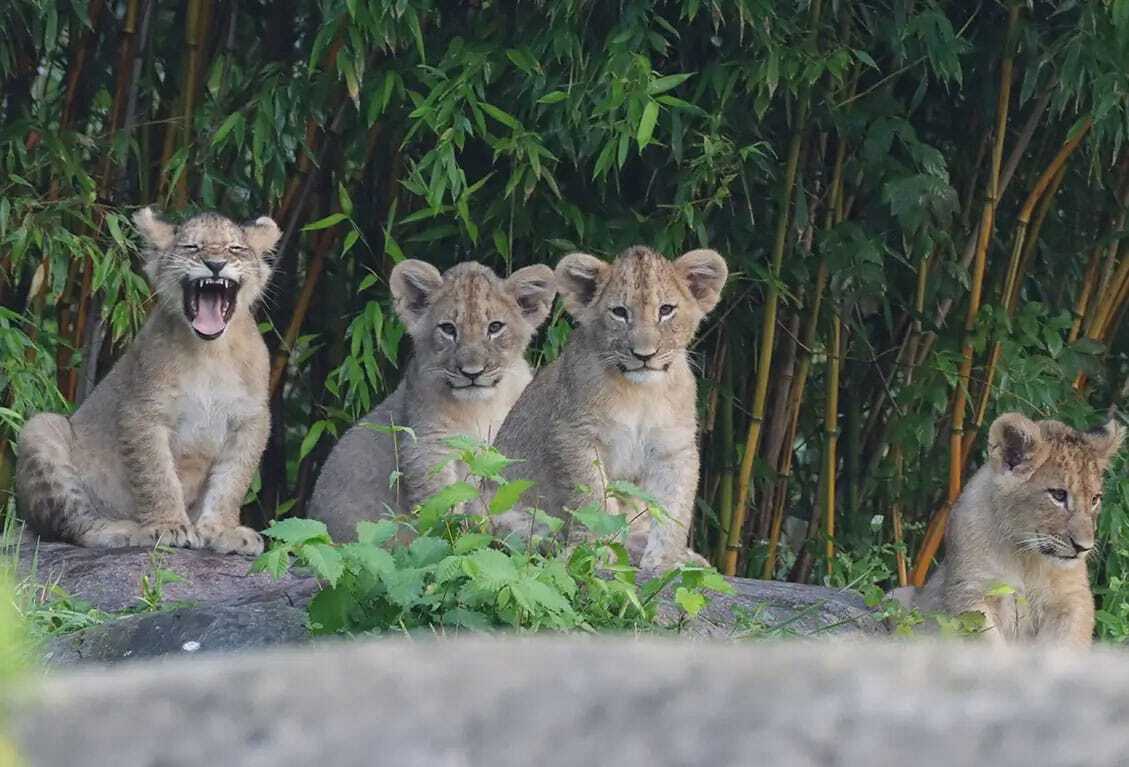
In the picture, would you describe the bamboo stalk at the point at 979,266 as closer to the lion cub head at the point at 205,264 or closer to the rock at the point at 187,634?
the lion cub head at the point at 205,264

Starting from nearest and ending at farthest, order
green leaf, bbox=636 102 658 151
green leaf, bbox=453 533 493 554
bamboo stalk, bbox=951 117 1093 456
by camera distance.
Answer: green leaf, bbox=453 533 493 554, green leaf, bbox=636 102 658 151, bamboo stalk, bbox=951 117 1093 456

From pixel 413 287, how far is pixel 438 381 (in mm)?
417

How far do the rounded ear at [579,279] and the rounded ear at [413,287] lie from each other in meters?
0.77

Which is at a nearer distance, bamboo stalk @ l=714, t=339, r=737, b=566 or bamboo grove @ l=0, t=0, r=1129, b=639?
bamboo grove @ l=0, t=0, r=1129, b=639

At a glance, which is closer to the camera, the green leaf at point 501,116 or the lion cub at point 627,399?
the lion cub at point 627,399

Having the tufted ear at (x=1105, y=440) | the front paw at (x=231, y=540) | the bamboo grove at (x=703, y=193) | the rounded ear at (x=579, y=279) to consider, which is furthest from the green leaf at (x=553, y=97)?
the tufted ear at (x=1105, y=440)

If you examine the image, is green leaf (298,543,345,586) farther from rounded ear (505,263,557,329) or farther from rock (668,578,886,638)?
rounded ear (505,263,557,329)

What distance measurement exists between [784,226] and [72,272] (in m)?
3.15

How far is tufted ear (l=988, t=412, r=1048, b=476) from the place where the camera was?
659cm

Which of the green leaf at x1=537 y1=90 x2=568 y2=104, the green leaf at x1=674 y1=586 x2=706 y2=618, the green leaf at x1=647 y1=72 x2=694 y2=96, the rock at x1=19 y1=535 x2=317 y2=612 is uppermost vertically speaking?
the green leaf at x1=647 y1=72 x2=694 y2=96

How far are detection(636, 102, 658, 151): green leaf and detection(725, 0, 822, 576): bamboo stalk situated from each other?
760mm

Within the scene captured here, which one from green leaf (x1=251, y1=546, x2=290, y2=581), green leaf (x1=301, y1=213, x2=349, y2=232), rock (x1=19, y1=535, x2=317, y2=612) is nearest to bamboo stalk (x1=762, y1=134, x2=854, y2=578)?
green leaf (x1=301, y1=213, x2=349, y2=232)

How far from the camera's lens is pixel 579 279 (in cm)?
704

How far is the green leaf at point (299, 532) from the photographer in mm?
4684
